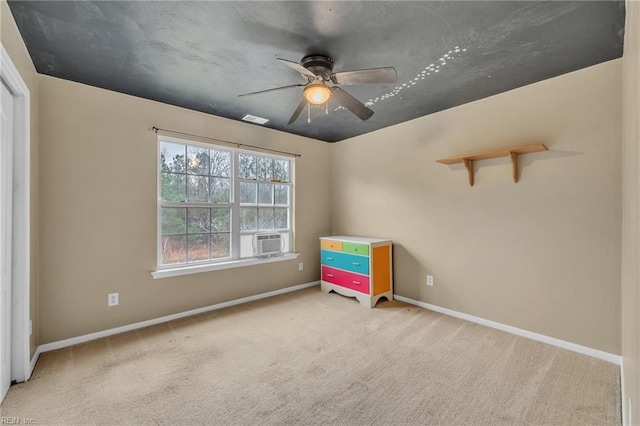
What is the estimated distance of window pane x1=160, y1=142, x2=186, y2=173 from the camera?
3172 mm

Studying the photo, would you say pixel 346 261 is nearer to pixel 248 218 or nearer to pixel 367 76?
pixel 248 218

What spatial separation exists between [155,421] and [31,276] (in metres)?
1.54

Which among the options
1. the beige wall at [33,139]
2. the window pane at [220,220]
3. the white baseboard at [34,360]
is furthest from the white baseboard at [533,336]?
the beige wall at [33,139]

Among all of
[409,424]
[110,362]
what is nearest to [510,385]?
[409,424]

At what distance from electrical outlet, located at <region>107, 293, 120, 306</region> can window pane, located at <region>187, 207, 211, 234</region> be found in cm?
94

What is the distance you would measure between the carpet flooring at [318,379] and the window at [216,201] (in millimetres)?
926

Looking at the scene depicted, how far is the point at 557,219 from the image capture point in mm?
2518

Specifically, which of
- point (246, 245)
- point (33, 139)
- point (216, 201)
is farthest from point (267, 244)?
A: point (33, 139)

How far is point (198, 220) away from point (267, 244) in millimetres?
966

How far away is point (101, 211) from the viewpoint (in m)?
2.72

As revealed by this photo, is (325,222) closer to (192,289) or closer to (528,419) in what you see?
(192,289)

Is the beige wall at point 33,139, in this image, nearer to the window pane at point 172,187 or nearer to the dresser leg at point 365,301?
the window pane at point 172,187

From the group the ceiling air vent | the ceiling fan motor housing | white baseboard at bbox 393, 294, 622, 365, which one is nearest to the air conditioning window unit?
the ceiling air vent

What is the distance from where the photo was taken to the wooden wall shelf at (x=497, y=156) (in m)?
2.53
